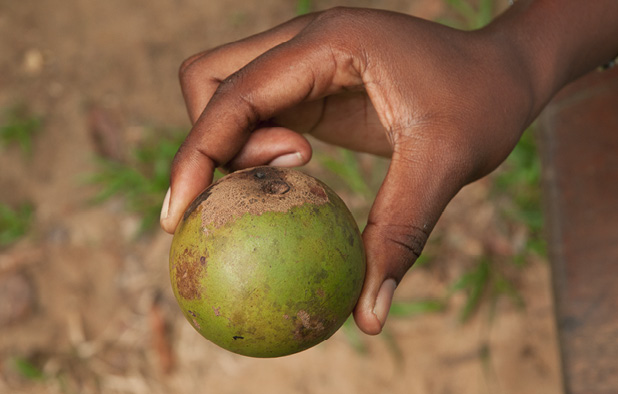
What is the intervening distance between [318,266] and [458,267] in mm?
2154

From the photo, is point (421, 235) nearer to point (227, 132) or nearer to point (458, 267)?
point (227, 132)

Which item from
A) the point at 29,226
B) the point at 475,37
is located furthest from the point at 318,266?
the point at 29,226

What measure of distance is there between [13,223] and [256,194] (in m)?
2.84

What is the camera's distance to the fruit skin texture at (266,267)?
5.37ft

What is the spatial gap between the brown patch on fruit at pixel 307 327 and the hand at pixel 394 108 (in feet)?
0.62

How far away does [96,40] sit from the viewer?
448 centimetres

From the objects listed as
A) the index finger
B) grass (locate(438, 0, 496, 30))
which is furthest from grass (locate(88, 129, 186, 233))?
grass (locate(438, 0, 496, 30))

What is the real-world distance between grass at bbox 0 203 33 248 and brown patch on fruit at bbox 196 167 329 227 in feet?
8.55

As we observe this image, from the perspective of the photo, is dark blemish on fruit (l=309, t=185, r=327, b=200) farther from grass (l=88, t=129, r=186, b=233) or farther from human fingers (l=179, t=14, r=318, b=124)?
grass (l=88, t=129, r=186, b=233)

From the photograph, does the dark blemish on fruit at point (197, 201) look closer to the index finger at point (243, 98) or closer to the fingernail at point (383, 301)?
the index finger at point (243, 98)

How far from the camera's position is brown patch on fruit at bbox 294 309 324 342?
1.68 m

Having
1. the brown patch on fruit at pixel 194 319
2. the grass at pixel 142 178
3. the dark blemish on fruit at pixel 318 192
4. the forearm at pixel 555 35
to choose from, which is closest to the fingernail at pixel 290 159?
the dark blemish on fruit at pixel 318 192

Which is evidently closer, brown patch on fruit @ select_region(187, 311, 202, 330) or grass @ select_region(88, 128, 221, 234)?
brown patch on fruit @ select_region(187, 311, 202, 330)

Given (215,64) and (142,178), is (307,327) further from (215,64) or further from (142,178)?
(142,178)
